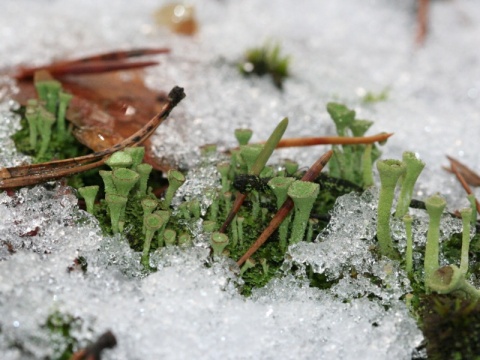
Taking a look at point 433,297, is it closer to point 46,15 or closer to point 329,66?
point 329,66

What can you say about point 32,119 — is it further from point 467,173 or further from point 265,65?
point 467,173

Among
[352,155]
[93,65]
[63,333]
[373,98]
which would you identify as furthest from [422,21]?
[63,333]

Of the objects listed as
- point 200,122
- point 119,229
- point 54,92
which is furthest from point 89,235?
point 200,122

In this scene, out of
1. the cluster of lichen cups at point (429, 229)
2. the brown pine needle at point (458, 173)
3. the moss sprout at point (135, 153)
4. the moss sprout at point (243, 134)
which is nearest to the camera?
the cluster of lichen cups at point (429, 229)

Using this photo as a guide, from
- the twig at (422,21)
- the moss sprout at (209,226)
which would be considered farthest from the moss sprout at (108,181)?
the twig at (422,21)

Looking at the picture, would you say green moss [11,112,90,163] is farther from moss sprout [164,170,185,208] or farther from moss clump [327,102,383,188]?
moss clump [327,102,383,188]

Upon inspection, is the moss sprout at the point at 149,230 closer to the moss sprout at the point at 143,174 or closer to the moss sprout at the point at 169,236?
the moss sprout at the point at 169,236
